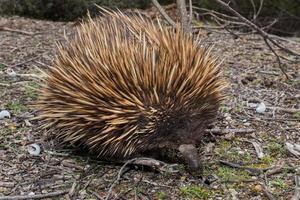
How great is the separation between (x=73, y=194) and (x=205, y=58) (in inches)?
46.3

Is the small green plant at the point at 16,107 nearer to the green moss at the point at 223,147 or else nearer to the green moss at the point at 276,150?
the green moss at the point at 223,147

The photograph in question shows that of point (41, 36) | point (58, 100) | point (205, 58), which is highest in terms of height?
point (205, 58)

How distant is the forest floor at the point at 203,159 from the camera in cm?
355

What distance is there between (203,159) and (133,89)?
2.55 feet

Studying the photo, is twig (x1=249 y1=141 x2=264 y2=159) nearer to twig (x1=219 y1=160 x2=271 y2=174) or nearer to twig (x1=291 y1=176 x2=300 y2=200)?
twig (x1=219 y1=160 x2=271 y2=174)

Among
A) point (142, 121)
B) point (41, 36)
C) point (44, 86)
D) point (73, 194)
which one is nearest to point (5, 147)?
point (44, 86)

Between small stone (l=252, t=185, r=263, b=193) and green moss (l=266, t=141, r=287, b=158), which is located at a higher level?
small stone (l=252, t=185, r=263, b=193)

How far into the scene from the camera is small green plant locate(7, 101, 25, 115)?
4602 millimetres

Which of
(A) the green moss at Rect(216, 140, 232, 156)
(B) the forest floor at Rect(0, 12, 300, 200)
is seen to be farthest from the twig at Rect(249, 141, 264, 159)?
(A) the green moss at Rect(216, 140, 232, 156)

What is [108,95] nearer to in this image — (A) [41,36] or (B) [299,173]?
(B) [299,173]

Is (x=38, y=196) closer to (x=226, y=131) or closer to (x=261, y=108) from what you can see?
(x=226, y=131)

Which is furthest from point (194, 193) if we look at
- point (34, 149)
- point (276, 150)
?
point (34, 149)

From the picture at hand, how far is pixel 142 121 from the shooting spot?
348 cm

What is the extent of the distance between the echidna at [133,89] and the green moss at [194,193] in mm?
274
